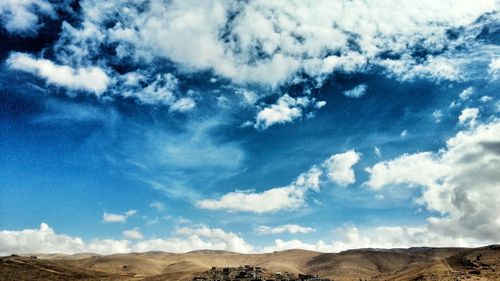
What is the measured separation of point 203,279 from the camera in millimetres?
104250

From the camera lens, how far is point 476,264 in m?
119

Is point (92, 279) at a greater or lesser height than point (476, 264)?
lesser

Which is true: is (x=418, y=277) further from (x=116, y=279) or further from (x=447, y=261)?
(x=116, y=279)

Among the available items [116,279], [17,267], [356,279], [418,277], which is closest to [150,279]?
[116,279]

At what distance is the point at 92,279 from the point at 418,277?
90738 mm

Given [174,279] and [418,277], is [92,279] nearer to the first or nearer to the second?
[174,279]

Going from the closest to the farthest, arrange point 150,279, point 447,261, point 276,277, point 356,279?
1. point 276,277
2. point 150,279
3. point 447,261
4. point 356,279

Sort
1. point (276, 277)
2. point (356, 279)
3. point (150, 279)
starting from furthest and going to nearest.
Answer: point (356, 279), point (150, 279), point (276, 277)

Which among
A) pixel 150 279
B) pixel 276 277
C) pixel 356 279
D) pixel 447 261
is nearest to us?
pixel 276 277

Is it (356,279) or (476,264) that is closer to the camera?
(476,264)

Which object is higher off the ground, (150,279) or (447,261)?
(447,261)

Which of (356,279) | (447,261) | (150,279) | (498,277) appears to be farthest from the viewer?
(356,279)

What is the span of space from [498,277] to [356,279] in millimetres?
84318

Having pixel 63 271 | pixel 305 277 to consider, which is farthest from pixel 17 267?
pixel 305 277
